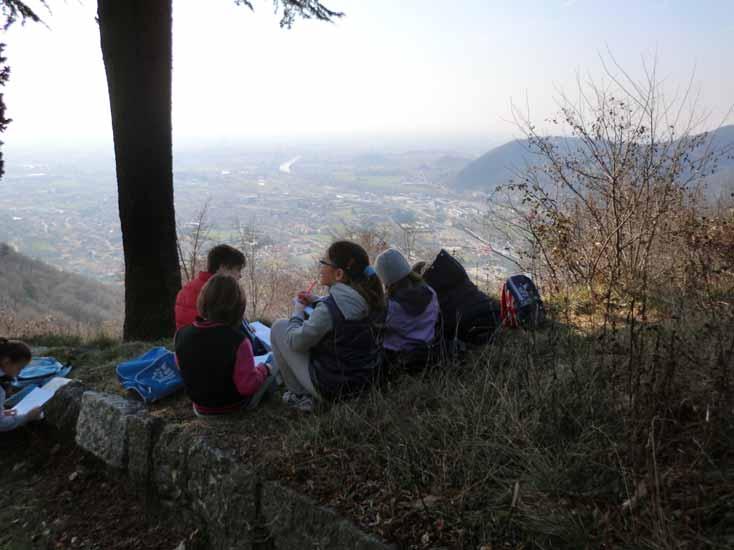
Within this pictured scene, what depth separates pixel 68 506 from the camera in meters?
3.41


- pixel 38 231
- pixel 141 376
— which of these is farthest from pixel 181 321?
pixel 38 231

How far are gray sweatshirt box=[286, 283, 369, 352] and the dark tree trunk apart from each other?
2870 mm

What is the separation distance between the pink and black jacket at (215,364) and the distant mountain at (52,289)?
794 inches

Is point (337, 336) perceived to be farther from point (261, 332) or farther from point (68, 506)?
point (68, 506)

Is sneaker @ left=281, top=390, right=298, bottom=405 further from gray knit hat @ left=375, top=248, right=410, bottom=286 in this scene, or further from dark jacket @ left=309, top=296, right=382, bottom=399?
gray knit hat @ left=375, top=248, right=410, bottom=286

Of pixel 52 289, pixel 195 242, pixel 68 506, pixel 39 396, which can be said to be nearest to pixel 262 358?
pixel 68 506

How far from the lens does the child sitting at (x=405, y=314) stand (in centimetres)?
360

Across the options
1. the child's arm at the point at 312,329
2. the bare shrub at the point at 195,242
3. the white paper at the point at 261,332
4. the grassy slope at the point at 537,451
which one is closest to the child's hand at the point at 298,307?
the child's arm at the point at 312,329

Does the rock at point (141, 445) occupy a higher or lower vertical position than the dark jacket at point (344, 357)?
lower

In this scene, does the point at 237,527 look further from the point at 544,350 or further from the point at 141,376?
the point at 544,350

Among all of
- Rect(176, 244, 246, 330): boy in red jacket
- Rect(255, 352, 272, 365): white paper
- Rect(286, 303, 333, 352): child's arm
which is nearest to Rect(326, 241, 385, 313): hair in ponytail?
Rect(286, 303, 333, 352): child's arm

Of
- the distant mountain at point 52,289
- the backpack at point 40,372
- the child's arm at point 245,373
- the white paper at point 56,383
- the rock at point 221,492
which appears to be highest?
the child's arm at point 245,373

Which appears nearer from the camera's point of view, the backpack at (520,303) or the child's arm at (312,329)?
the child's arm at (312,329)

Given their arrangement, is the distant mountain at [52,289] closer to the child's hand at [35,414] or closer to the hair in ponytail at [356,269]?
the child's hand at [35,414]
